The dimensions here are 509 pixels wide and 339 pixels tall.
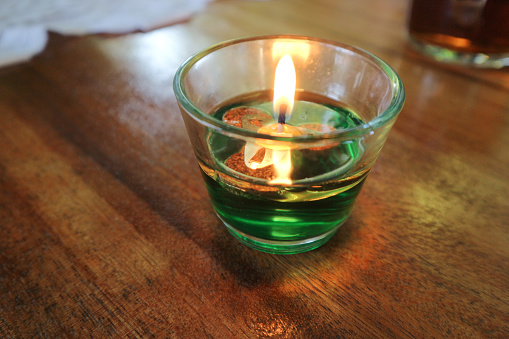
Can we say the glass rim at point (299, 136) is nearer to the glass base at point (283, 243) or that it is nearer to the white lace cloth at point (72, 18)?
the glass base at point (283, 243)

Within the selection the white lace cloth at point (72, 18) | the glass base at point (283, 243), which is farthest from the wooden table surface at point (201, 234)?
the white lace cloth at point (72, 18)

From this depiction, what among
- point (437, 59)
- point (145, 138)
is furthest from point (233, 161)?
point (437, 59)

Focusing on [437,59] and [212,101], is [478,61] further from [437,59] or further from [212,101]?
[212,101]

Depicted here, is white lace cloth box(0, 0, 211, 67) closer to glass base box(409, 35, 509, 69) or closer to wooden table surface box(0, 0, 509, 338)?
wooden table surface box(0, 0, 509, 338)

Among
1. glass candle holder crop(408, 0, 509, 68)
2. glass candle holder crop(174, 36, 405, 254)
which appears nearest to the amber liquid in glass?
glass candle holder crop(408, 0, 509, 68)

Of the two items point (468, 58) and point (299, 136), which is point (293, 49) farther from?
point (468, 58)

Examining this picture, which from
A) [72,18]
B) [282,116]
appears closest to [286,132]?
[282,116]
